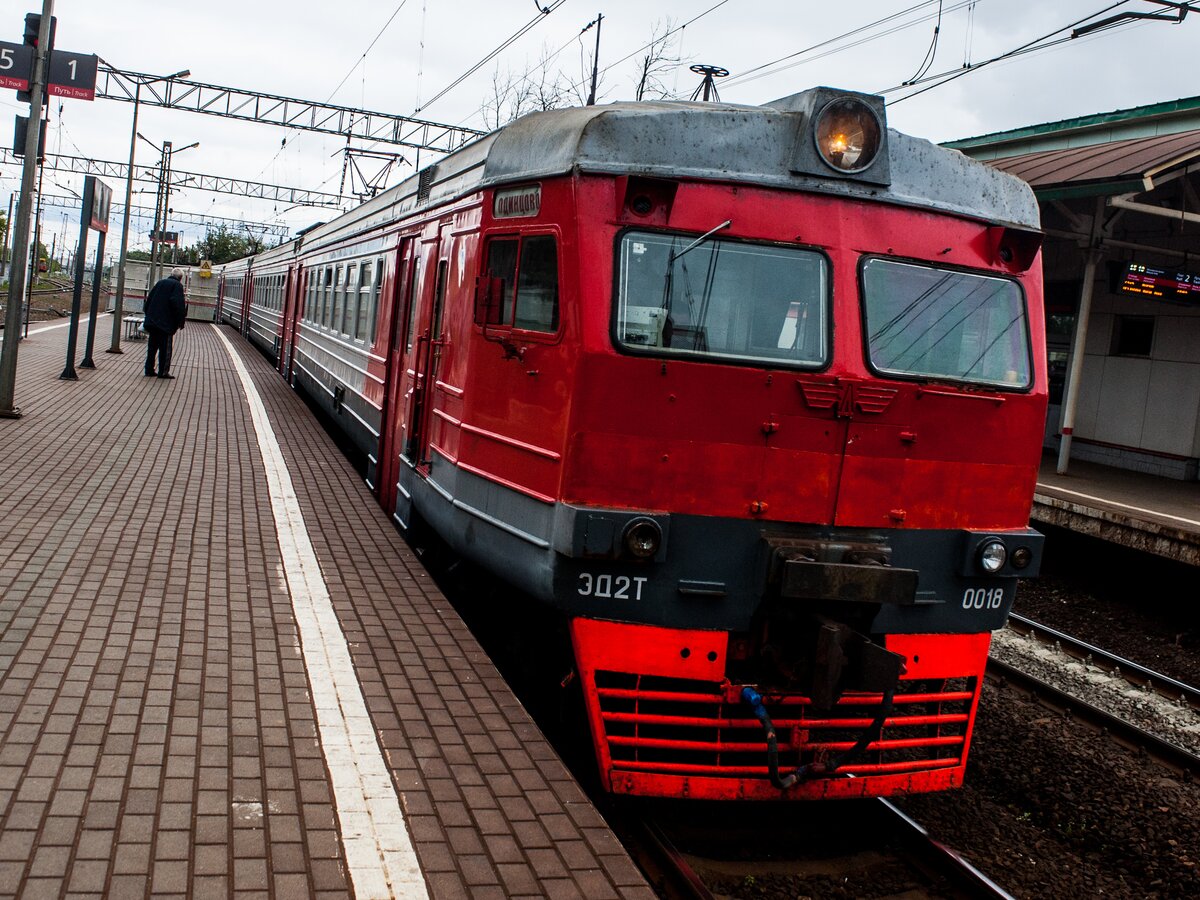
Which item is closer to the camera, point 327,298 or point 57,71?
point 57,71

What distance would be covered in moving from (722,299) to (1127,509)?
29.4 ft

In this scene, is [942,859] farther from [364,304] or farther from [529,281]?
[364,304]

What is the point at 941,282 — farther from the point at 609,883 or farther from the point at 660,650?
the point at 609,883

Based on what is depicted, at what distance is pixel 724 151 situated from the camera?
5.48 metres

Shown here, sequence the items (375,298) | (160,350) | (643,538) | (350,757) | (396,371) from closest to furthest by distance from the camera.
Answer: (350,757), (643,538), (396,371), (375,298), (160,350)

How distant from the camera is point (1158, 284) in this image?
14.7 m

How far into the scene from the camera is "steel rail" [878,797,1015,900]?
4977mm

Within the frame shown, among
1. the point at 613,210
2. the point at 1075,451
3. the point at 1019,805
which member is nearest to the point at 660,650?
the point at 613,210

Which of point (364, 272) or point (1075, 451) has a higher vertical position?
point (364, 272)

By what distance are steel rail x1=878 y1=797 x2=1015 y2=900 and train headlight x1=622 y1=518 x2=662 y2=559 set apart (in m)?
1.87

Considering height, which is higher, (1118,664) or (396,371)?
(396,371)

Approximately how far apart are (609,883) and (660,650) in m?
1.53

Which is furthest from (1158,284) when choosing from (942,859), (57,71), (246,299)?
(246,299)

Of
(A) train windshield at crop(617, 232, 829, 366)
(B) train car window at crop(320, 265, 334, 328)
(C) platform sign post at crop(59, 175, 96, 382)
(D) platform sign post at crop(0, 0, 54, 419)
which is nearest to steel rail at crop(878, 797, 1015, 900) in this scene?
(A) train windshield at crop(617, 232, 829, 366)
